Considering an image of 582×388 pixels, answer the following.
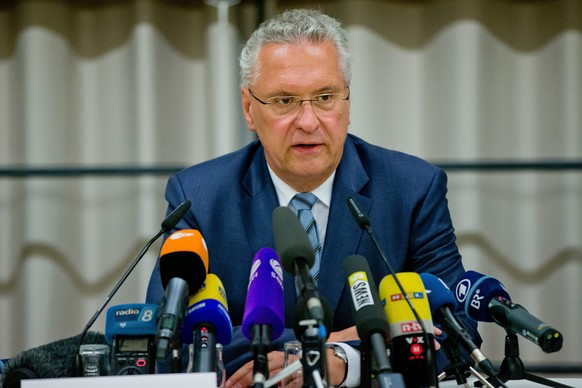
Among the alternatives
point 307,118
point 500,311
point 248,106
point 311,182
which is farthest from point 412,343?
point 248,106

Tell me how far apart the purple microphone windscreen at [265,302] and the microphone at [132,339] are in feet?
0.61

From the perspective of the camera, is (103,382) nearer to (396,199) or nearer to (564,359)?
(396,199)

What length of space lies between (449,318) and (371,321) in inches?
8.3

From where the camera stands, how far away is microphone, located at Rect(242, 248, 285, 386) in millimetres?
1400

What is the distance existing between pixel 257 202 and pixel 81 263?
6.65 ft

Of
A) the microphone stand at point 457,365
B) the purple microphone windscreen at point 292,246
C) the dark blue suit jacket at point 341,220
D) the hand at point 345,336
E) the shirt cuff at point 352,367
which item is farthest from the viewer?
the dark blue suit jacket at point 341,220

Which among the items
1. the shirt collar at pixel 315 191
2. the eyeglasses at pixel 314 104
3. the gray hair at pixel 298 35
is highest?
the gray hair at pixel 298 35

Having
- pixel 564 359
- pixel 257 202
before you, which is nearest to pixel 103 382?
pixel 257 202

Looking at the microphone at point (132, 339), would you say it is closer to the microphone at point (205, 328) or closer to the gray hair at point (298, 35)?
the microphone at point (205, 328)

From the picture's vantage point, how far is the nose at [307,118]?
232 centimetres

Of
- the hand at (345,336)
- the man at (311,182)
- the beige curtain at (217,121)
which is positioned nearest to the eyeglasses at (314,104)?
the man at (311,182)

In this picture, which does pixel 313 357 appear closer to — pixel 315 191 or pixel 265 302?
pixel 265 302

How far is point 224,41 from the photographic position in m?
4.26

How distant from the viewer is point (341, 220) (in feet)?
8.16
